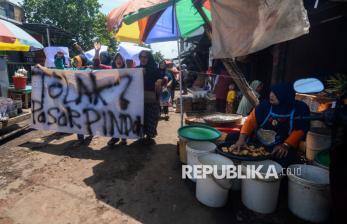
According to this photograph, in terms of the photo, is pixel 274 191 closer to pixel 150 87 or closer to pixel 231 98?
pixel 150 87

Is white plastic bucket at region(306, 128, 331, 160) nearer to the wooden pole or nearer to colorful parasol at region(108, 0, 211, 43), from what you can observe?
the wooden pole

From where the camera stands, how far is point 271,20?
9.24ft

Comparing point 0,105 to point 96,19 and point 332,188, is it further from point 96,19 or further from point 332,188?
point 96,19

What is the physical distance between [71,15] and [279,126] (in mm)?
26667

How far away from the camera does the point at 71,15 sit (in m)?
25.1

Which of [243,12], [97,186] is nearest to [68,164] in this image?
[97,186]

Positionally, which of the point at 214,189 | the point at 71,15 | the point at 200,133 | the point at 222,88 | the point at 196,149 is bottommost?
the point at 214,189

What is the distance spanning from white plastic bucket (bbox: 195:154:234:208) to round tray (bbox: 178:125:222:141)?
0.58 metres

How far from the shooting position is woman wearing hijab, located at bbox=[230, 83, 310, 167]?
3.45m

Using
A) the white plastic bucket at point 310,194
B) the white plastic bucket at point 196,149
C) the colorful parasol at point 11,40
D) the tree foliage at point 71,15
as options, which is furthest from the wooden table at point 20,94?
the tree foliage at point 71,15

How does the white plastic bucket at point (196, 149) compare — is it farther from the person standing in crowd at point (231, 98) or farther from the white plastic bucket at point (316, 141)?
the person standing in crowd at point (231, 98)

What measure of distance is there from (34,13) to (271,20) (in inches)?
1172

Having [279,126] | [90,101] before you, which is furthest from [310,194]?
[90,101]

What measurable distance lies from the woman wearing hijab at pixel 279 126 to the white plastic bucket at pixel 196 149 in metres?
0.37
